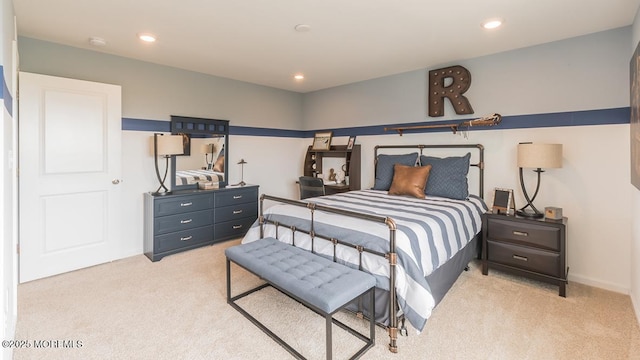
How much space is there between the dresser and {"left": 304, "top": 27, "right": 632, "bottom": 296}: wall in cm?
311

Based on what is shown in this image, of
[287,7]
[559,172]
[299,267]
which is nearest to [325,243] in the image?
[299,267]

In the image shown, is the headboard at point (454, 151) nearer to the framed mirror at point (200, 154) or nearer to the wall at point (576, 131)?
the wall at point (576, 131)

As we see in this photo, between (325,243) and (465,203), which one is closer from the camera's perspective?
(325,243)

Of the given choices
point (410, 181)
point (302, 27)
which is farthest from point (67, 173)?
point (410, 181)

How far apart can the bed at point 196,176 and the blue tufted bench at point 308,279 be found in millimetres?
2042

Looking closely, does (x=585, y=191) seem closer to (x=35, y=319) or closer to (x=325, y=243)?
(x=325, y=243)

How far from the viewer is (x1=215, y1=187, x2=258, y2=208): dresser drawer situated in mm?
4242

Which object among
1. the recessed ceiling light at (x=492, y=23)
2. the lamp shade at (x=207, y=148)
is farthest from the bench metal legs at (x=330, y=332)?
the lamp shade at (x=207, y=148)

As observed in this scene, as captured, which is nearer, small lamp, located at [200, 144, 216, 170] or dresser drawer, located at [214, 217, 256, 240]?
dresser drawer, located at [214, 217, 256, 240]

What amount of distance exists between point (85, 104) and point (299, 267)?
298cm

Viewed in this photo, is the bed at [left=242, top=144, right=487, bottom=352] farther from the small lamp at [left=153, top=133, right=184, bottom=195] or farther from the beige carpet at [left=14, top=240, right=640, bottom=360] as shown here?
the small lamp at [left=153, top=133, right=184, bottom=195]

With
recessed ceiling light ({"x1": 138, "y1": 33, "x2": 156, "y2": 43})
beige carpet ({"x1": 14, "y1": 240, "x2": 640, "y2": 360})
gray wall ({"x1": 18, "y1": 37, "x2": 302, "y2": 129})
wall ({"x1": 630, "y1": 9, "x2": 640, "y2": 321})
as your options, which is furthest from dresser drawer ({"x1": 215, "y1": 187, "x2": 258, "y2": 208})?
wall ({"x1": 630, "y1": 9, "x2": 640, "y2": 321})

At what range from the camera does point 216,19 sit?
2688 mm

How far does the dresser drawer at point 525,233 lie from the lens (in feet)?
9.18
